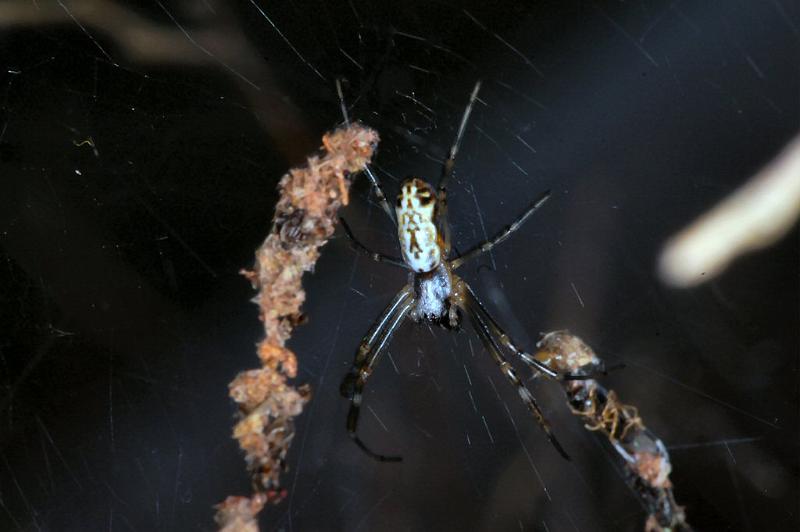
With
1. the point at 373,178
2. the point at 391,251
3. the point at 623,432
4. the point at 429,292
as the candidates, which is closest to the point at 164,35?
the point at 373,178

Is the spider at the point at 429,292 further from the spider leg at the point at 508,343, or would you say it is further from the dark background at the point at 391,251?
the dark background at the point at 391,251

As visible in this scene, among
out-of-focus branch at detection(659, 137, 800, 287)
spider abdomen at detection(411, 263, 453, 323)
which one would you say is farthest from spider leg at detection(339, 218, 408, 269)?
out-of-focus branch at detection(659, 137, 800, 287)

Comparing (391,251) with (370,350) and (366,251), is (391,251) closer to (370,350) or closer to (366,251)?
(366,251)

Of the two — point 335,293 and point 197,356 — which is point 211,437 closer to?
point 197,356

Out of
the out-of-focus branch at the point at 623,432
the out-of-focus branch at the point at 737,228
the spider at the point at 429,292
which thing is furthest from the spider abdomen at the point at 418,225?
the out-of-focus branch at the point at 737,228

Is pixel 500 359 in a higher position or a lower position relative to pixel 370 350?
lower

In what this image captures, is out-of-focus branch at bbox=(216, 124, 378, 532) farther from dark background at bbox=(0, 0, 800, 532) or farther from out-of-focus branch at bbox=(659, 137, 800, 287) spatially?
out-of-focus branch at bbox=(659, 137, 800, 287)
